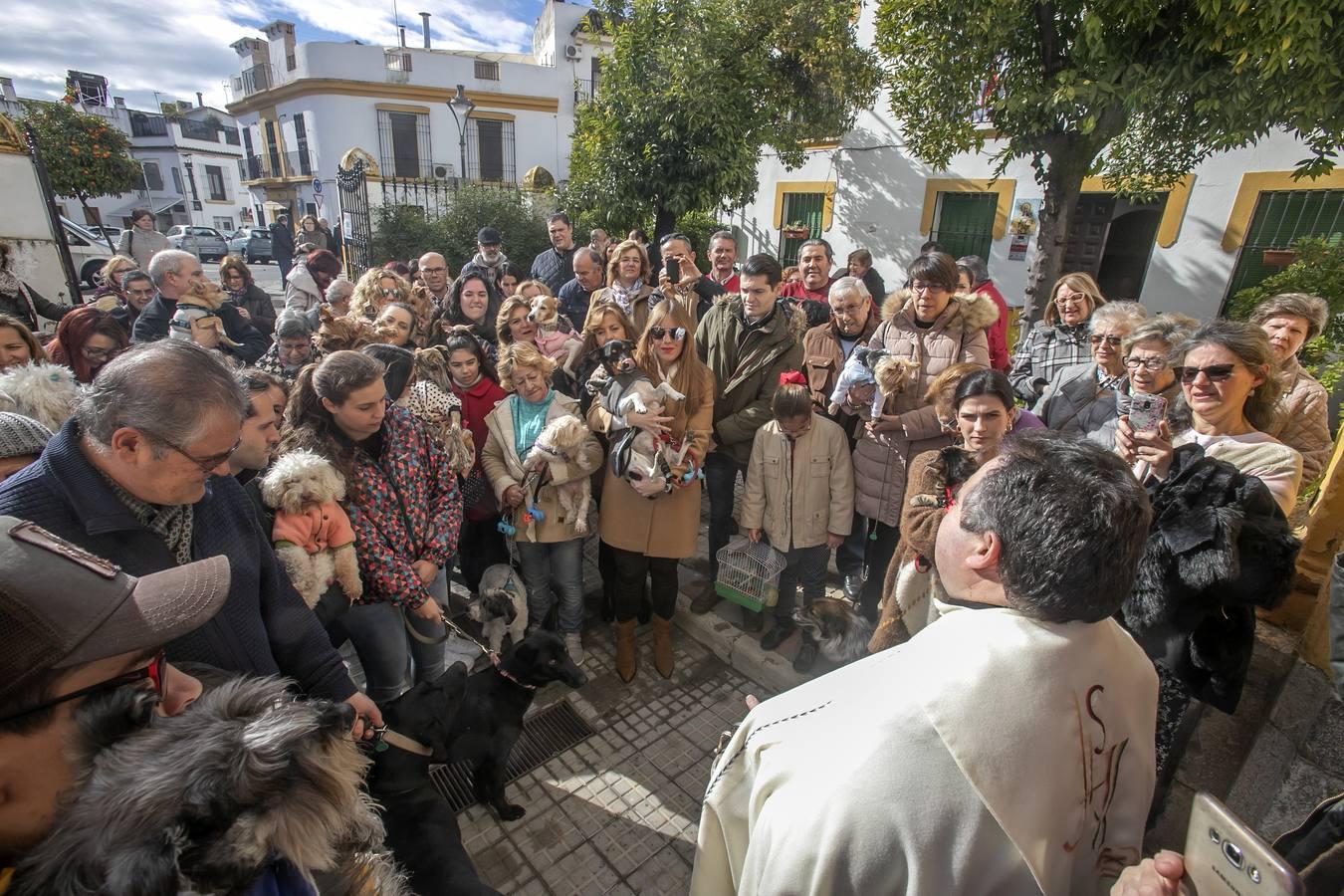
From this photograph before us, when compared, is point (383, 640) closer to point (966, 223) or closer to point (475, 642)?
point (475, 642)

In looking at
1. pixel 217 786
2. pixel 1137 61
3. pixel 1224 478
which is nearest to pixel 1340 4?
pixel 1137 61

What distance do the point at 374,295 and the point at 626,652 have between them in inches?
149

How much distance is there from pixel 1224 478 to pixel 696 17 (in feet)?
34.8

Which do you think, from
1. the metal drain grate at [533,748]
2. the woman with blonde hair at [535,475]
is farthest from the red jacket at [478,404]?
the metal drain grate at [533,748]

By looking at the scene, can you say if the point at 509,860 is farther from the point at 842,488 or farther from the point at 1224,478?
the point at 1224,478

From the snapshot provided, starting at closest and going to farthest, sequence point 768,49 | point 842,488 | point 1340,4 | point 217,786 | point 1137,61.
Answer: point 217,786, point 842,488, point 1340,4, point 1137,61, point 768,49

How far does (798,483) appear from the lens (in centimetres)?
372

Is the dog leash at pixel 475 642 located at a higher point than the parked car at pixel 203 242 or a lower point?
lower

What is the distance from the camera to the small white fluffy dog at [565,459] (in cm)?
354

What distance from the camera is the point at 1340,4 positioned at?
403 cm

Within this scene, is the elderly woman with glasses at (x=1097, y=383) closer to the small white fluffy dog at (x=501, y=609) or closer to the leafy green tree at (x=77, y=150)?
the small white fluffy dog at (x=501, y=609)

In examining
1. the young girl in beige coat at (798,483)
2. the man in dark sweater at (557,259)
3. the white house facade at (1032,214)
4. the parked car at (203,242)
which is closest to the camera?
the young girl in beige coat at (798,483)

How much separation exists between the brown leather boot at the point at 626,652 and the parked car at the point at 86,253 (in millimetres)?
13822

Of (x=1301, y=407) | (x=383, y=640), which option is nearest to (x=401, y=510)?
(x=383, y=640)
